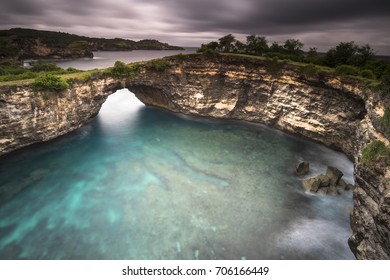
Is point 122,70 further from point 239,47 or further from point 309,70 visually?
point 309,70

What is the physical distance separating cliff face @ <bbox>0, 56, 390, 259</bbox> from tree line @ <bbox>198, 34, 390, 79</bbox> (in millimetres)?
4015

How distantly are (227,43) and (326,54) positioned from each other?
18.8m

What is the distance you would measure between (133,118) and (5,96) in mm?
20940

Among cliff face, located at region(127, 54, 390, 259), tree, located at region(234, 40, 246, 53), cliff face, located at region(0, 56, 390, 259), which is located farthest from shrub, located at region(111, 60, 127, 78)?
tree, located at region(234, 40, 246, 53)

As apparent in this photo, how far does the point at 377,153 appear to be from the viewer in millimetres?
14617

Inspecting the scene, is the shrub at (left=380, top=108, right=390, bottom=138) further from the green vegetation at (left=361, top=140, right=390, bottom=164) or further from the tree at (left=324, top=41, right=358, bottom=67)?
the tree at (left=324, top=41, right=358, bottom=67)

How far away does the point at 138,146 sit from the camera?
31.9 metres

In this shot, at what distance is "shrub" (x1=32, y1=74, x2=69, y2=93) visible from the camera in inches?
1031

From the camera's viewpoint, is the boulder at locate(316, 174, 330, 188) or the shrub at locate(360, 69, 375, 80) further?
the shrub at locate(360, 69, 375, 80)

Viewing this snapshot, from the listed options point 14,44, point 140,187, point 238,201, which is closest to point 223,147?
point 238,201

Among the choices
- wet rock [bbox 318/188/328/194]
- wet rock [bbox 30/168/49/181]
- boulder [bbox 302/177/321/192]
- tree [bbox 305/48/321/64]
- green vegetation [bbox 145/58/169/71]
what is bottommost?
wet rock [bbox 30/168/49/181]

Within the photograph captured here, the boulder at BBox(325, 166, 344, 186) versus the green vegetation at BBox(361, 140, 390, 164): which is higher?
the green vegetation at BBox(361, 140, 390, 164)

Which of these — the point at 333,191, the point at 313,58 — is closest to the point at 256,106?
the point at 313,58

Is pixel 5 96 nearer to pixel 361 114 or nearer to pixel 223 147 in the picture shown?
pixel 223 147
